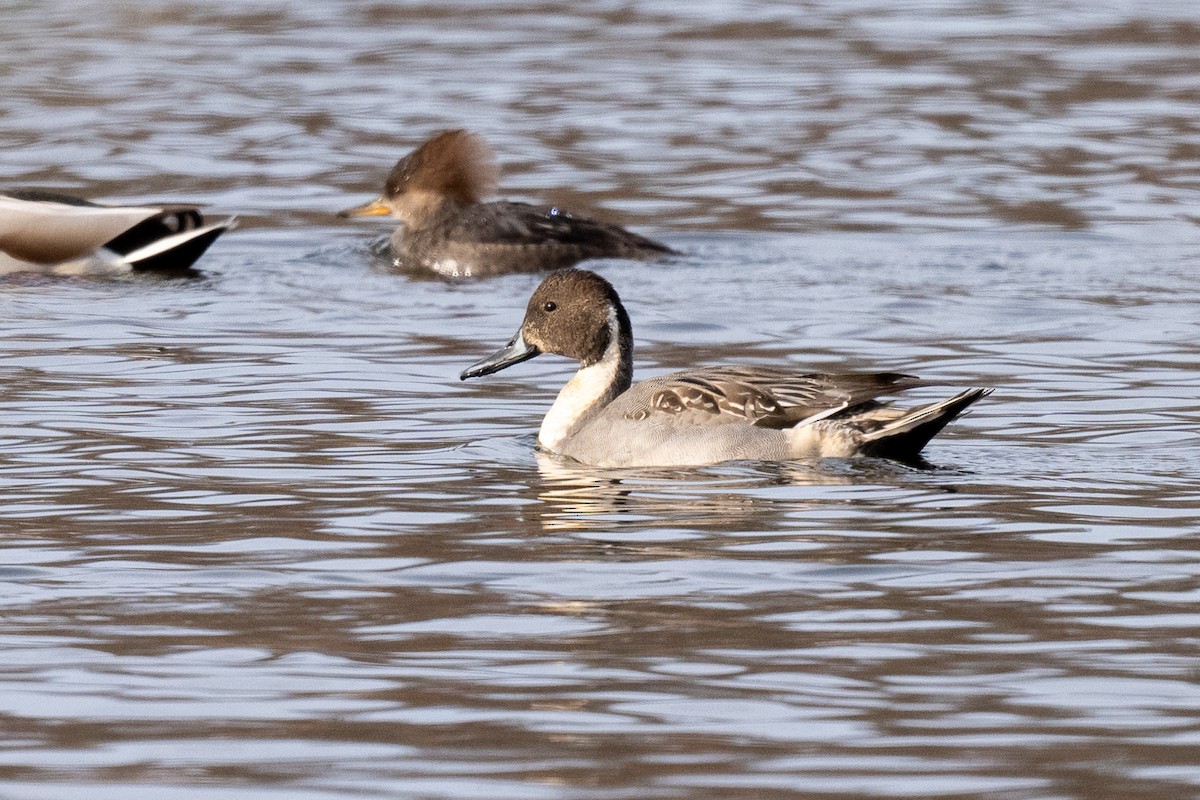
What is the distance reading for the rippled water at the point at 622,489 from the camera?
17.8 feet

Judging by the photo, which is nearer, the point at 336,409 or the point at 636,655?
→ the point at 636,655

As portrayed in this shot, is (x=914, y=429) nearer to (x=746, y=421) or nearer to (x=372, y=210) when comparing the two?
(x=746, y=421)

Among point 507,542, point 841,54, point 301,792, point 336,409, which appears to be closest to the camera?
point 301,792

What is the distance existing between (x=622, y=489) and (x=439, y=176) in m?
6.83

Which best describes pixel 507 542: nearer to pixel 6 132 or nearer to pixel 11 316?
pixel 11 316

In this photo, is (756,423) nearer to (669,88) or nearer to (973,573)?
(973,573)

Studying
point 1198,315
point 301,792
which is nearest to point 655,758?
point 301,792

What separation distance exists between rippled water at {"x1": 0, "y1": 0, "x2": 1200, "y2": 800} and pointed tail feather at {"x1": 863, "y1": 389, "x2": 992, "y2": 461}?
12 centimetres

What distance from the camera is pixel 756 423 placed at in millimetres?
8844

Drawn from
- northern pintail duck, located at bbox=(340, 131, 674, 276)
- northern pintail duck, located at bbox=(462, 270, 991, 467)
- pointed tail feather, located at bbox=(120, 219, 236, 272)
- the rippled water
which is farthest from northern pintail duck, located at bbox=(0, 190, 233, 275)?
northern pintail duck, located at bbox=(462, 270, 991, 467)

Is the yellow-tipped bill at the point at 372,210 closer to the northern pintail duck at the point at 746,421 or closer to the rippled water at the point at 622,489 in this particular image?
the rippled water at the point at 622,489

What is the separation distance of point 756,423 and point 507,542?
1.62m

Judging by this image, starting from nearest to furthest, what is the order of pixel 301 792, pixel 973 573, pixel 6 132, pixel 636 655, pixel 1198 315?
pixel 301 792, pixel 636 655, pixel 973 573, pixel 1198 315, pixel 6 132

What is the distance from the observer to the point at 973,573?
7027mm
